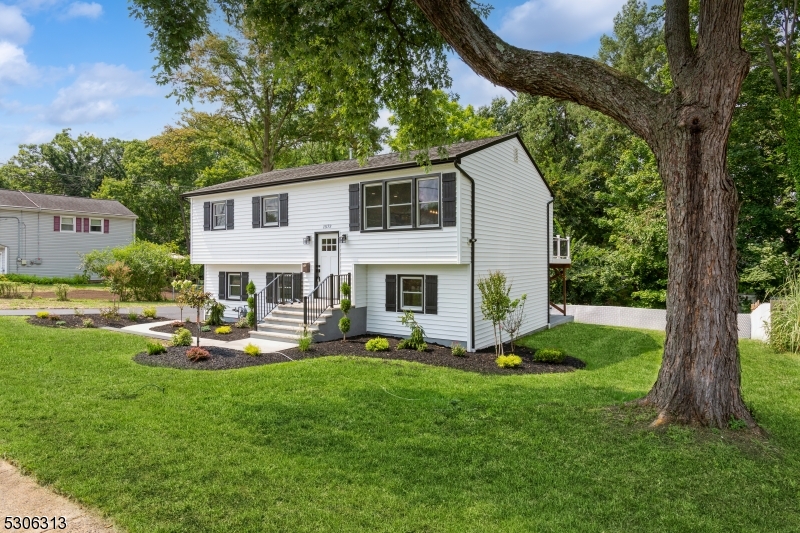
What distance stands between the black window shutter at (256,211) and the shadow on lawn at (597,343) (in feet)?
31.5

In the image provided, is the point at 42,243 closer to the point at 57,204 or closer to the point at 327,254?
the point at 57,204

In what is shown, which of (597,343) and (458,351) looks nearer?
(458,351)

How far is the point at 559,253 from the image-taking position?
18156mm

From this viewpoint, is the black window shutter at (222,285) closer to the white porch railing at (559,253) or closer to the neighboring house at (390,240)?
the neighboring house at (390,240)

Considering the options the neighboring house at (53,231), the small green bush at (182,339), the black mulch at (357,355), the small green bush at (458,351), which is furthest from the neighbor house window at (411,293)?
the neighboring house at (53,231)

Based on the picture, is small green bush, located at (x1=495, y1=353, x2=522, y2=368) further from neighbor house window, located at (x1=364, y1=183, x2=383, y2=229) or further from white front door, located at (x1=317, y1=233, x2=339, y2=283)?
white front door, located at (x1=317, y1=233, x2=339, y2=283)

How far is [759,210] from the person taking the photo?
1741 centimetres

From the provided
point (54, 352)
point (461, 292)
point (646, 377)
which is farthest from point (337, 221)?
point (646, 377)

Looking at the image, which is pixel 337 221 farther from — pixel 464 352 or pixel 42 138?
pixel 42 138

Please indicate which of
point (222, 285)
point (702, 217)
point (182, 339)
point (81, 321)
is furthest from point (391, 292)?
point (81, 321)

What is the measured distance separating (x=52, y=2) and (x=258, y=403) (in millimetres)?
8700

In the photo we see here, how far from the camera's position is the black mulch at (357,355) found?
9.34 m

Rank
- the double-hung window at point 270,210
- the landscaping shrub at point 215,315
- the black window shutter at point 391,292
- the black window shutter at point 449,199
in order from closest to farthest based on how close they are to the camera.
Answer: the black window shutter at point 449,199 < the black window shutter at point 391,292 < the landscaping shrub at point 215,315 < the double-hung window at point 270,210

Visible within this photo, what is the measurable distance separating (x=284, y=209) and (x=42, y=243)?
2284 cm
